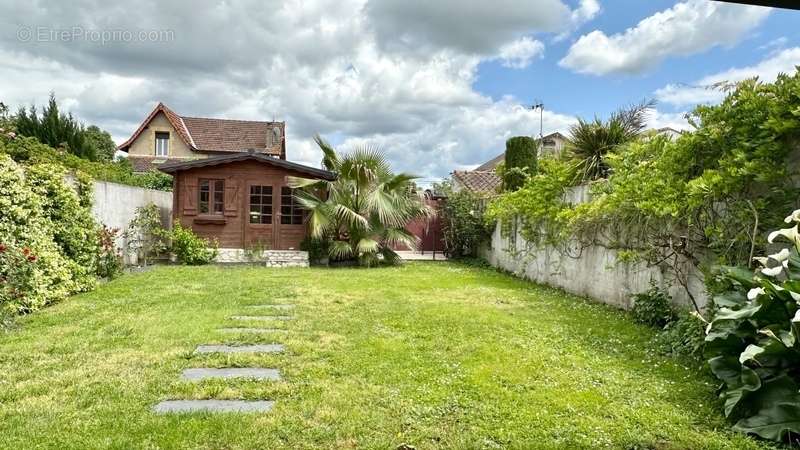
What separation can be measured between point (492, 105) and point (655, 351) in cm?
995

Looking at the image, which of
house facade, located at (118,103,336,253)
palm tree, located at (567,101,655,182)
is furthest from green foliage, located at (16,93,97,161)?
palm tree, located at (567,101,655,182)

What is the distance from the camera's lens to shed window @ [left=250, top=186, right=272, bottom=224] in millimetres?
12977

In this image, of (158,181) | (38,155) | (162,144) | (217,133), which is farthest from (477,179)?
(162,144)

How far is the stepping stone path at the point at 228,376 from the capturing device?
2.92 metres

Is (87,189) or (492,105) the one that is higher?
(492,105)

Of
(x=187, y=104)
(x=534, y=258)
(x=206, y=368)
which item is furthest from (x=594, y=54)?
(x=187, y=104)

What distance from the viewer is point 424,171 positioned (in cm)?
1229

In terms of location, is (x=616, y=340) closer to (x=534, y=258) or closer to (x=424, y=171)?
(x=534, y=258)

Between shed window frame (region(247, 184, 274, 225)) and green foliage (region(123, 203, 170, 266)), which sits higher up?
shed window frame (region(247, 184, 274, 225))

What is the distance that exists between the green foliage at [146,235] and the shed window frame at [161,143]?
18.3 metres

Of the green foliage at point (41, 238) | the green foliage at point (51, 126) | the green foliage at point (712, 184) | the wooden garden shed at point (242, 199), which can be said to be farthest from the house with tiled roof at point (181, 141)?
the green foliage at point (712, 184)

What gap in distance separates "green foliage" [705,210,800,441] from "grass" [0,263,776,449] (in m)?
0.18

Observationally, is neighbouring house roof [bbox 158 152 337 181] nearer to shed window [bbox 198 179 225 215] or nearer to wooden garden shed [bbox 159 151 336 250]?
wooden garden shed [bbox 159 151 336 250]

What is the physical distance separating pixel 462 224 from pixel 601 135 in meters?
5.77
